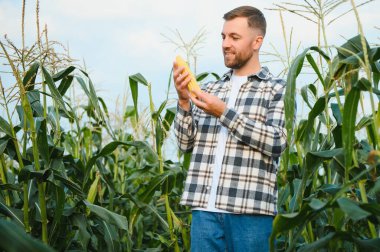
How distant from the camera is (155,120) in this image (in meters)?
3.95

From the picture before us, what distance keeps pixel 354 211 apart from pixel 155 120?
6.44 feet

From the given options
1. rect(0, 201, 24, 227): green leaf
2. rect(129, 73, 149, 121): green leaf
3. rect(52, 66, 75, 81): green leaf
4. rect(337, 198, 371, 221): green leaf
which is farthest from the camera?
rect(129, 73, 149, 121): green leaf

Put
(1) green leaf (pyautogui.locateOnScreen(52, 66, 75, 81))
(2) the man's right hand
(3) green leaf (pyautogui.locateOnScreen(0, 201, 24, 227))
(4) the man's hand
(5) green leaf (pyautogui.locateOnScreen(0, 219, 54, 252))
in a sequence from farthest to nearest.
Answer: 1. (1) green leaf (pyautogui.locateOnScreen(52, 66, 75, 81))
2. (3) green leaf (pyautogui.locateOnScreen(0, 201, 24, 227))
3. (2) the man's right hand
4. (4) the man's hand
5. (5) green leaf (pyautogui.locateOnScreen(0, 219, 54, 252))

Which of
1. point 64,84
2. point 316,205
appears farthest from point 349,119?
point 64,84

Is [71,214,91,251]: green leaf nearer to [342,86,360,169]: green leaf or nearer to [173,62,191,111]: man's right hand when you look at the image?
[173,62,191,111]: man's right hand

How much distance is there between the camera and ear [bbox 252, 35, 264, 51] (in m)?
3.34

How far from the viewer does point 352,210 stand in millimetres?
2225

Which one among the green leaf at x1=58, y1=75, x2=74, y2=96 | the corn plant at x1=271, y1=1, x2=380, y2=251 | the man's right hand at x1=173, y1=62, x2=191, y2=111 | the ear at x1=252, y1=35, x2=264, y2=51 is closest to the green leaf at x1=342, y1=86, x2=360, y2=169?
the corn plant at x1=271, y1=1, x2=380, y2=251

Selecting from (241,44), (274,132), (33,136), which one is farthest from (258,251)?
(33,136)

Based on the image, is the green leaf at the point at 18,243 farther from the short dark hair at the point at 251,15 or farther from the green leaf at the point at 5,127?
the short dark hair at the point at 251,15

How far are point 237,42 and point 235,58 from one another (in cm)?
9

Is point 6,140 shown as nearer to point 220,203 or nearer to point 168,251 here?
point 220,203

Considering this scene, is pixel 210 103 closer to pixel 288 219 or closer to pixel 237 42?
pixel 237 42

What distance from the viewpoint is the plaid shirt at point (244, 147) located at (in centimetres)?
306
